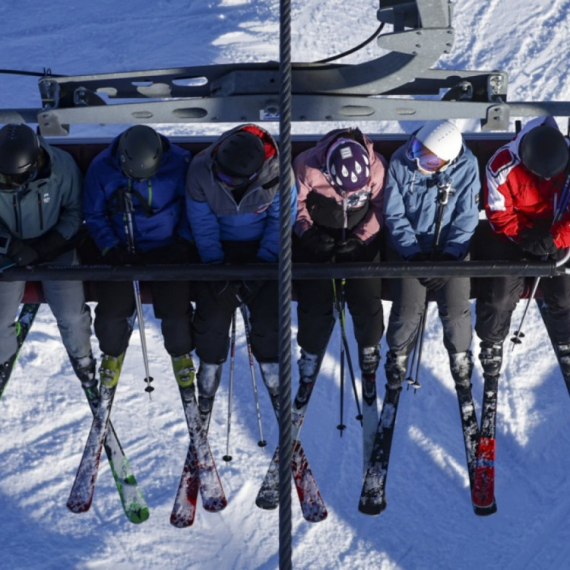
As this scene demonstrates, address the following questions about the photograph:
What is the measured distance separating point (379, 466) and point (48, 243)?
3.11m

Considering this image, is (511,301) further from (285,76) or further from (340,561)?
(340,561)

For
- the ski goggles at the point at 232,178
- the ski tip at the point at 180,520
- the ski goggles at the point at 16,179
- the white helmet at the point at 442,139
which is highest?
the white helmet at the point at 442,139

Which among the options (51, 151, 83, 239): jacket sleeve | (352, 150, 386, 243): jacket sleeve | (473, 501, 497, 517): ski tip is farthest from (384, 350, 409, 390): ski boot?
(51, 151, 83, 239): jacket sleeve

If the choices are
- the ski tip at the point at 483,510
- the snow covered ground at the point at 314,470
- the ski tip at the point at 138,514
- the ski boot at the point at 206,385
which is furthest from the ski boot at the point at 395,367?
the snow covered ground at the point at 314,470

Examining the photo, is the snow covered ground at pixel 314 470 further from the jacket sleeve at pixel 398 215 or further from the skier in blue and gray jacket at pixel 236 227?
the jacket sleeve at pixel 398 215

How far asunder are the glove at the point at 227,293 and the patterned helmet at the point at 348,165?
1004 millimetres

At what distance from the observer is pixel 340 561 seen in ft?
44.1

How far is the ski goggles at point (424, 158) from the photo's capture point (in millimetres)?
6707

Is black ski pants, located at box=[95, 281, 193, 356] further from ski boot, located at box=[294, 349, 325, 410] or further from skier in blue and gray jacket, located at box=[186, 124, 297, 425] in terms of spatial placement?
ski boot, located at box=[294, 349, 325, 410]

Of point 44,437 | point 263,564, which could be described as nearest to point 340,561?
point 263,564

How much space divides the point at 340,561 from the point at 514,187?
7.97 metres

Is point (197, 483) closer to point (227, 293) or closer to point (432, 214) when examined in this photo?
point (227, 293)

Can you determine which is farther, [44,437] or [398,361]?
[44,437]

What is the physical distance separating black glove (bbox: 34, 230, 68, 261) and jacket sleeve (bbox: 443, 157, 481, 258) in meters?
2.69
